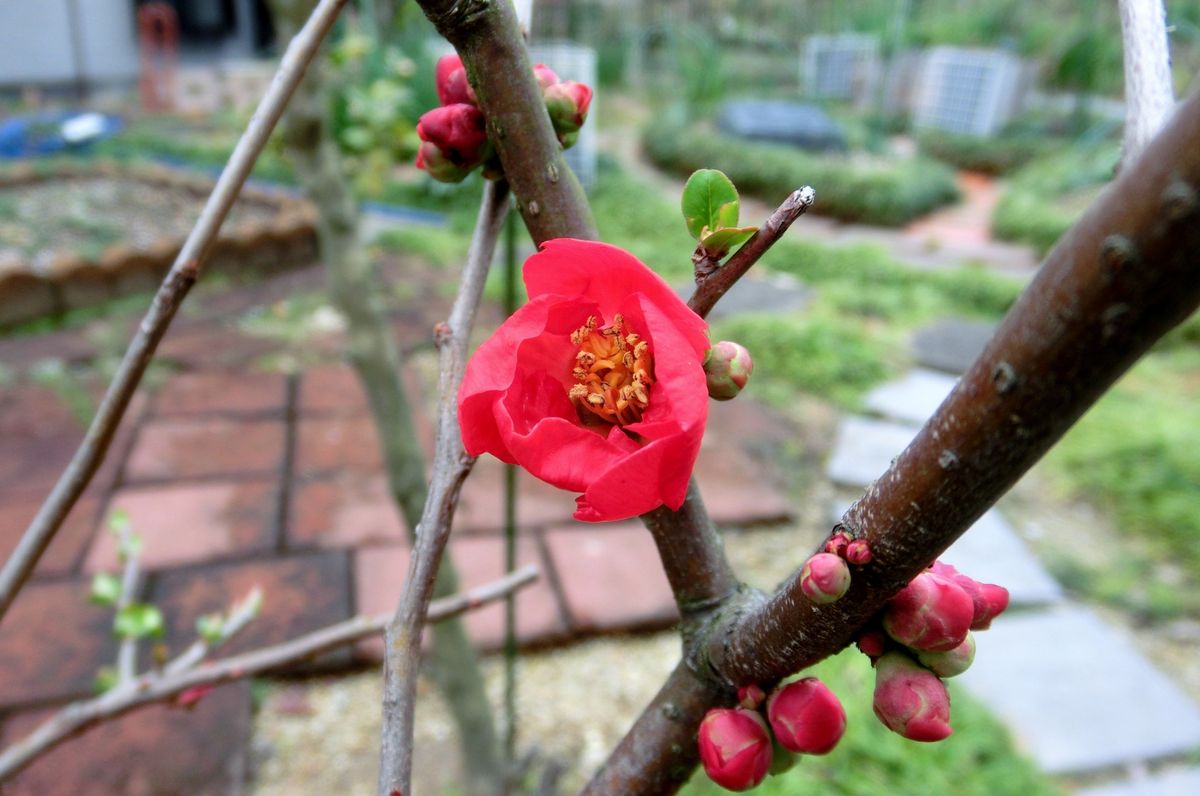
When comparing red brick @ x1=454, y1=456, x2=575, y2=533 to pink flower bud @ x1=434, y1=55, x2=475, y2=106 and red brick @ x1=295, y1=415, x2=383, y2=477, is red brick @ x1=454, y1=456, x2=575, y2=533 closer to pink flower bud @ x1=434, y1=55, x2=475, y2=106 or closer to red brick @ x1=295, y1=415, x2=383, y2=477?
red brick @ x1=295, y1=415, x2=383, y2=477

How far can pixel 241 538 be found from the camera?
6.75ft

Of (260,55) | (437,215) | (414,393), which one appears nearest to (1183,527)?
(414,393)

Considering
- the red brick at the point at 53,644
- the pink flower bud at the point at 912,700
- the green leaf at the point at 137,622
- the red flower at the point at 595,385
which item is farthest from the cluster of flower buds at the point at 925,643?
the red brick at the point at 53,644

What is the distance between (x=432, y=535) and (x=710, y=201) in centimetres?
20

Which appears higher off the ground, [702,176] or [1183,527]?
[702,176]

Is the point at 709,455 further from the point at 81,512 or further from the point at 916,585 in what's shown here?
the point at 916,585

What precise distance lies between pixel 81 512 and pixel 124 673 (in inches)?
53.7

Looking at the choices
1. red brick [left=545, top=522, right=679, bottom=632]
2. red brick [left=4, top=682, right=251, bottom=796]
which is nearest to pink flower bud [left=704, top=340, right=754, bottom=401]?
red brick [left=4, top=682, right=251, bottom=796]

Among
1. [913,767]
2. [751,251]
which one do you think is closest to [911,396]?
[913,767]

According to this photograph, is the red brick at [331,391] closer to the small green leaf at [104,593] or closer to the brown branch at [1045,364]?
the small green leaf at [104,593]

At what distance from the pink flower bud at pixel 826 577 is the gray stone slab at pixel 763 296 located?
3269mm

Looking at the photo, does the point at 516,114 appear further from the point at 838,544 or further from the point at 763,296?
the point at 763,296

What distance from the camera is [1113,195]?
0.70 ft

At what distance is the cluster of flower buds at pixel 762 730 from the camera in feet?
1.29
